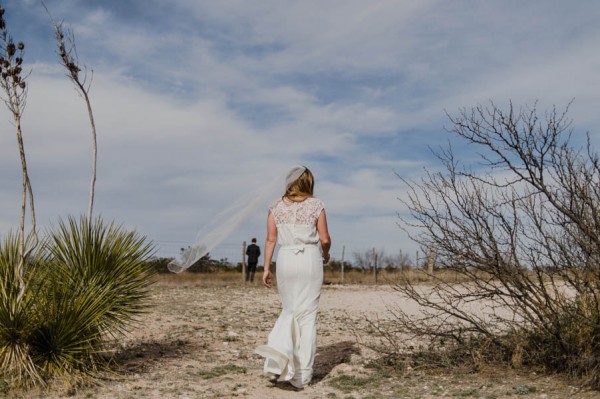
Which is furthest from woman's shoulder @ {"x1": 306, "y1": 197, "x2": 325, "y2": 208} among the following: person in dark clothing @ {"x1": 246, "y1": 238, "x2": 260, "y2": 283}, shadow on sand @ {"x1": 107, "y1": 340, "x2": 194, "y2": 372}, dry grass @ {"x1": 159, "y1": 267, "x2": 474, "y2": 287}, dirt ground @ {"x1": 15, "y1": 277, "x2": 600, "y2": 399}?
person in dark clothing @ {"x1": 246, "y1": 238, "x2": 260, "y2": 283}

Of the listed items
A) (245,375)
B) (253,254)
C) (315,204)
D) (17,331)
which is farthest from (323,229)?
(253,254)

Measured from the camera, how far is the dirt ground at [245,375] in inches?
Answer: 255

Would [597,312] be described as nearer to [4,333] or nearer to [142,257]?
[142,257]

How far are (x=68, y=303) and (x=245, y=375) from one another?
2.10 metres

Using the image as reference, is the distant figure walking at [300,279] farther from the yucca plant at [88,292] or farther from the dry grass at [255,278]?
the dry grass at [255,278]

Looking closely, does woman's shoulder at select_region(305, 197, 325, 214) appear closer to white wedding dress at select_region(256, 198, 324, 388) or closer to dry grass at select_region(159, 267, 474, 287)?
white wedding dress at select_region(256, 198, 324, 388)

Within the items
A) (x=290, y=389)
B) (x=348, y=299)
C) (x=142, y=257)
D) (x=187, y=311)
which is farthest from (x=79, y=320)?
(x=348, y=299)

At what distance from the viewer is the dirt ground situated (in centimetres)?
648

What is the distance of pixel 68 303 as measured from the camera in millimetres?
6914

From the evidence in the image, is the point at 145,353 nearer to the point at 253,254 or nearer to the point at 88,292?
the point at 88,292

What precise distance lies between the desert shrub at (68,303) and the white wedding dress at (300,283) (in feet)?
6.62

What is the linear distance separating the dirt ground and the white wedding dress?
14.8 inches

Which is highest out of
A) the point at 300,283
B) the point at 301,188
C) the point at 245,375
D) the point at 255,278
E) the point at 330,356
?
the point at 301,188

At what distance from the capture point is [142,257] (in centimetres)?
792
